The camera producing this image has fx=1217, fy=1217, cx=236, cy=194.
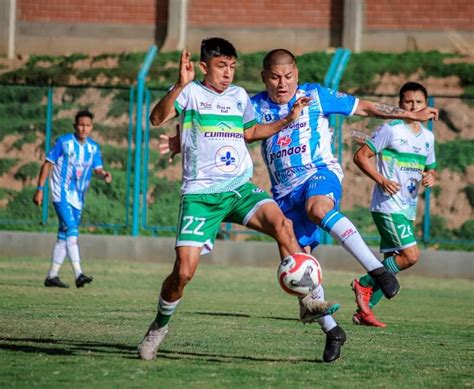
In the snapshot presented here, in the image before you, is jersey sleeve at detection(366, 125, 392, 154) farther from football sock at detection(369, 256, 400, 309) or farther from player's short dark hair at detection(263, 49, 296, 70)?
player's short dark hair at detection(263, 49, 296, 70)

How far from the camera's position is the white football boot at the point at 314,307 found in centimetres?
778

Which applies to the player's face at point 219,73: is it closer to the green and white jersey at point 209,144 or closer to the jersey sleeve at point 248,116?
the green and white jersey at point 209,144

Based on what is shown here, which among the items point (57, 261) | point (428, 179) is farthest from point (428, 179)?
point (57, 261)

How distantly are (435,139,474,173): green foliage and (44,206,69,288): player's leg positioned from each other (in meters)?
7.60

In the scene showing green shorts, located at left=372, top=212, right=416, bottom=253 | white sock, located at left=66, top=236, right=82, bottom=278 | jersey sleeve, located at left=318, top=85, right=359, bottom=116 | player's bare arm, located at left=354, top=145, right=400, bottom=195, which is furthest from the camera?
white sock, located at left=66, top=236, right=82, bottom=278

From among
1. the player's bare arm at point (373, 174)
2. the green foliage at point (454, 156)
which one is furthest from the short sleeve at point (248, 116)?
the green foliage at point (454, 156)

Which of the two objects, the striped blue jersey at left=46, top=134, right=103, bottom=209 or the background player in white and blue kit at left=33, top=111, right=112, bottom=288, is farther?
the striped blue jersey at left=46, top=134, right=103, bottom=209

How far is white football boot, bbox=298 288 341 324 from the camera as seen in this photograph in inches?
306

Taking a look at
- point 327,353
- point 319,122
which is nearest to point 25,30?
point 319,122

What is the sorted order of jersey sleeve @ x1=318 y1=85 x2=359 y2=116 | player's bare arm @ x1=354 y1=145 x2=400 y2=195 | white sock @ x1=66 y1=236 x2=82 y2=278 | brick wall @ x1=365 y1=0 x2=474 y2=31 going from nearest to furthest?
jersey sleeve @ x1=318 y1=85 x2=359 y2=116 < player's bare arm @ x1=354 y1=145 x2=400 y2=195 < white sock @ x1=66 y1=236 x2=82 y2=278 < brick wall @ x1=365 y1=0 x2=474 y2=31

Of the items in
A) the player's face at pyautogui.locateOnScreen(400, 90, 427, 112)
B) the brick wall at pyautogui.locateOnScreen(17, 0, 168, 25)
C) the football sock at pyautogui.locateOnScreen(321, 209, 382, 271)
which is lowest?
the football sock at pyautogui.locateOnScreen(321, 209, 382, 271)

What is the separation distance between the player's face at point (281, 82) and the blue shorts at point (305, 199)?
2.12 ft

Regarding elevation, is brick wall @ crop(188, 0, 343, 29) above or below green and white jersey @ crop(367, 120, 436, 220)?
above

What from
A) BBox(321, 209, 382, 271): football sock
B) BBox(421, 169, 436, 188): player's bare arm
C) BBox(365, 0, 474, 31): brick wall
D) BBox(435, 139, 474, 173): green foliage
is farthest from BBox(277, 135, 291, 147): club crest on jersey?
BBox(365, 0, 474, 31): brick wall
